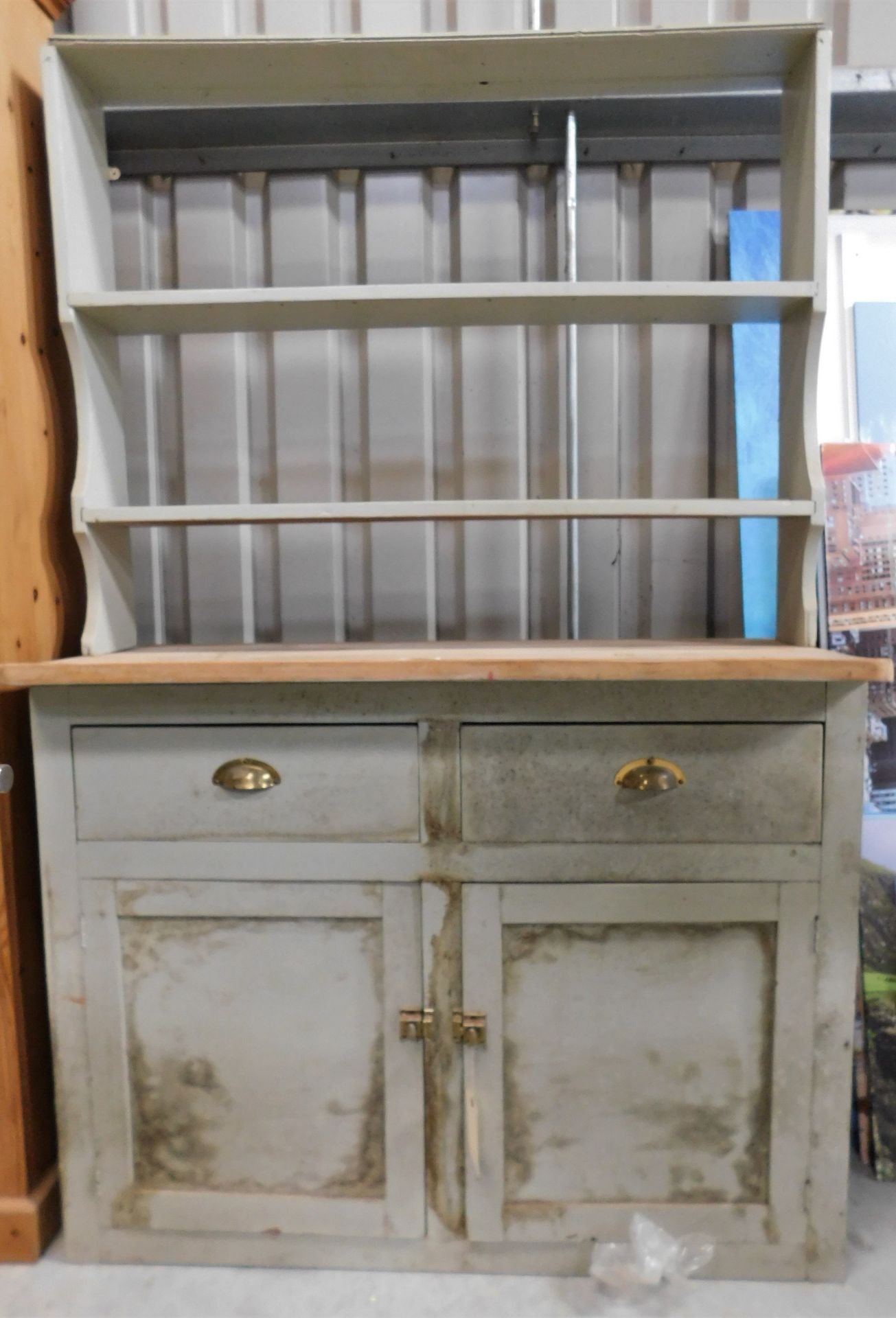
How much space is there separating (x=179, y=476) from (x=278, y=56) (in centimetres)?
84

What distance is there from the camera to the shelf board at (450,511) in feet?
4.62

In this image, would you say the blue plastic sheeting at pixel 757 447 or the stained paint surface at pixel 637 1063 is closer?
the stained paint surface at pixel 637 1063

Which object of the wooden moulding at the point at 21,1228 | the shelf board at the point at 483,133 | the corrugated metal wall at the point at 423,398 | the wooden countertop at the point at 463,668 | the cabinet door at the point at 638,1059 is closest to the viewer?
the wooden countertop at the point at 463,668

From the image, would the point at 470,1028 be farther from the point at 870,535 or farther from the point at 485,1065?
the point at 870,535

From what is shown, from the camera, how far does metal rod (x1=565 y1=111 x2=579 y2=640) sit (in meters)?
1.69

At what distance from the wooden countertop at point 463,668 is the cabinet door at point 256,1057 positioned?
1.19ft

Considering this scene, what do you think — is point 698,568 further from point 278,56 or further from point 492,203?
point 278,56

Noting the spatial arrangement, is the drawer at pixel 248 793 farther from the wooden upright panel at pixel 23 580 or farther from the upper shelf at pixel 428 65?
the upper shelf at pixel 428 65

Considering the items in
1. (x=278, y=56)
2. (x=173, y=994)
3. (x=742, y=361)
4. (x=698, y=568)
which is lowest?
(x=173, y=994)

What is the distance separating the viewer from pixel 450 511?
1428 millimetres

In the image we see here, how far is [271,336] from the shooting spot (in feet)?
5.98

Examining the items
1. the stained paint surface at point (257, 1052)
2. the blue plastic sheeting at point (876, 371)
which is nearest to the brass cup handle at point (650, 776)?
the stained paint surface at point (257, 1052)

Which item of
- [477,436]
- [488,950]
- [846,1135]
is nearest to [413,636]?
[477,436]

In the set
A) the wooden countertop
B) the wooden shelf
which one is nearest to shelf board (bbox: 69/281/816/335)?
the wooden shelf
